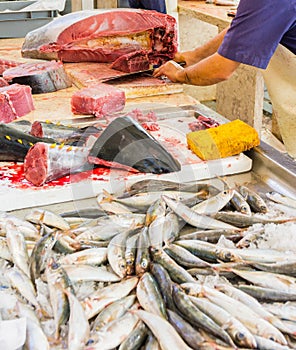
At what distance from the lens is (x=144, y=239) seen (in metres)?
2.10

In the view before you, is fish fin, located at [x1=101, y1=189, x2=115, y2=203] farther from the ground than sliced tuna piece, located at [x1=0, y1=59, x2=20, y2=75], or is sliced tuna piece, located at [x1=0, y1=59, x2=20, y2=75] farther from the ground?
fish fin, located at [x1=101, y1=189, x2=115, y2=203]

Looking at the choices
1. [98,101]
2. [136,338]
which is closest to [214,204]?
[136,338]

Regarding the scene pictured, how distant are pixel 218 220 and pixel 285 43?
52.0 inches

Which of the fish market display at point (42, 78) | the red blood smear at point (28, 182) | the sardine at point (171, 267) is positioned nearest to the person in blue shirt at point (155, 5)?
the fish market display at point (42, 78)

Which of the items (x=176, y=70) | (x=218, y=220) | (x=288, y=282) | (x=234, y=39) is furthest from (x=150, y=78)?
(x=288, y=282)

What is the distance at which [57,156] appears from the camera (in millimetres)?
2740

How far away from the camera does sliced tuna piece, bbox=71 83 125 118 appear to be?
3586 mm

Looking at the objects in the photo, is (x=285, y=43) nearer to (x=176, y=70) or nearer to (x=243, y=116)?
(x=176, y=70)

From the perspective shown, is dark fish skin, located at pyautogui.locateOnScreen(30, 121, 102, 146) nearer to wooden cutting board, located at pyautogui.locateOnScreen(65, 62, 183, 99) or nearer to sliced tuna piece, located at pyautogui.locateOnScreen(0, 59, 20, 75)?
wooden cutting board, located at pyautogui.locateOnScreen(65, 62, 183, 99)

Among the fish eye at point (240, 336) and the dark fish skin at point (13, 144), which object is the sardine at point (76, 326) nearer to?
the fish eye at point (240, 336)

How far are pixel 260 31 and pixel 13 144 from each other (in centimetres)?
144

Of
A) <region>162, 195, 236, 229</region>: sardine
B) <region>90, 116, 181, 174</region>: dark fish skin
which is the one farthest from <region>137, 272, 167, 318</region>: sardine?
<region>90, 116, 181, 174</region>: dark fish skin

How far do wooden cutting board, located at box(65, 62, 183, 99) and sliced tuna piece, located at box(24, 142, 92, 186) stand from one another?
132 cm

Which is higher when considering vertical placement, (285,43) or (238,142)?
(285,43)
